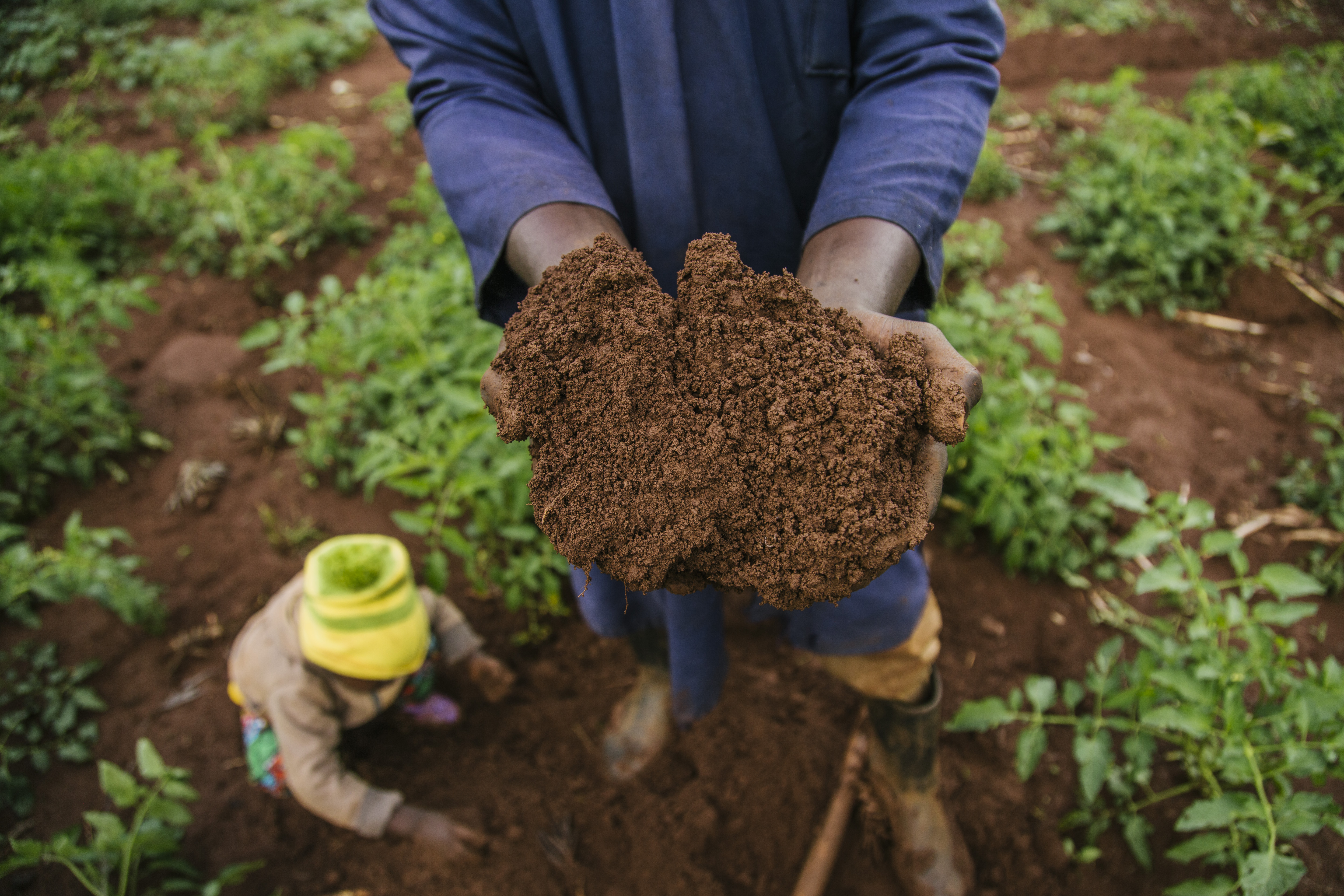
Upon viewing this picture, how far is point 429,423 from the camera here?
2604mm

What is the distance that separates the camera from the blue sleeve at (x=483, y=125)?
4.90ft

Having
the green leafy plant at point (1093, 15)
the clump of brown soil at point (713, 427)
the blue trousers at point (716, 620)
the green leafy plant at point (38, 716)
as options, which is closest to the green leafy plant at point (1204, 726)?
the blue trousers at point (716, 620)

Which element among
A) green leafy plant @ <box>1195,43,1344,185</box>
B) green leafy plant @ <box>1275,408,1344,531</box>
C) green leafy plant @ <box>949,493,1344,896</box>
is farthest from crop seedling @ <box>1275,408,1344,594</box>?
green leafy plant @ <box>1195,43,1344,185</box>

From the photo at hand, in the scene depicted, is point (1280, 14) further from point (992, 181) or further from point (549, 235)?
point (549, 235)

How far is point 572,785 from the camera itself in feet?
8.08

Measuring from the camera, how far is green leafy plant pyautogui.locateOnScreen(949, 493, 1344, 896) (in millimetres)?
1625

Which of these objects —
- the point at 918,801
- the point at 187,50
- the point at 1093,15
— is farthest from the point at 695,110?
the point at 187,50

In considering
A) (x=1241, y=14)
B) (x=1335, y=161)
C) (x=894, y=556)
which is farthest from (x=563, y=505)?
(x=1241, y=14)

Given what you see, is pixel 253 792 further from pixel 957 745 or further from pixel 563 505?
pixel 957 745

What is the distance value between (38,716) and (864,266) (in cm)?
342

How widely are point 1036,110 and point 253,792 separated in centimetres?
715

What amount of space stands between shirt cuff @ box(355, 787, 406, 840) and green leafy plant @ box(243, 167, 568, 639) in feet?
2.35

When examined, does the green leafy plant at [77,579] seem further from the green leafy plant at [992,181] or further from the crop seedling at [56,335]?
the green leafy plant at [992,181]

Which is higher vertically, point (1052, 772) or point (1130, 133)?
point (1130, 133)
